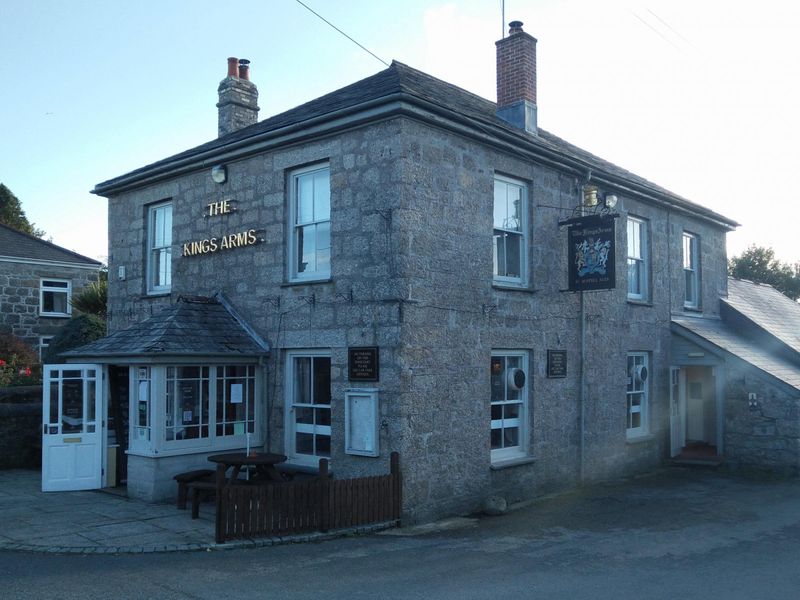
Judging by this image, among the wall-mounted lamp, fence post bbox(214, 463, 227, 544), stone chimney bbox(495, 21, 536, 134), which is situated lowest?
fence post bbox(214, 463, 227, 544)

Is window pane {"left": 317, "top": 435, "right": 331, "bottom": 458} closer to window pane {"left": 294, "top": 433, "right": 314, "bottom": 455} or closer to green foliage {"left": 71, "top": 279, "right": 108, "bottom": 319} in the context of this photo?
window pane {"left": 294, "top": 433, "right": 314, "bottom": 455}

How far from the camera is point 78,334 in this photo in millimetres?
19484

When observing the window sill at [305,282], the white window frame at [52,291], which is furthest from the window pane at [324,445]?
the white window frame at [52,291]

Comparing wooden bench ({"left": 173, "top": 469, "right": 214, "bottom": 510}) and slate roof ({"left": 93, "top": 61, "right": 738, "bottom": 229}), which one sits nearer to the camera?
wooden bench ({"left": 173, "top": 469, "right": 214, "bottom": 510})

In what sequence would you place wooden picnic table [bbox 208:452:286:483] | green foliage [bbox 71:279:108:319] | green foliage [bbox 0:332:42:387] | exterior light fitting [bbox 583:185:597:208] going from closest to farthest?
wooden picnic table [bbox 208:452:286:483] → exterior light fitting [bbox 583:185:597:208] → green foliage [bbox 0:332:42:387] → green foliage [bbox 71:279:108:319]

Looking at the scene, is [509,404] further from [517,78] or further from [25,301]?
[25,301]

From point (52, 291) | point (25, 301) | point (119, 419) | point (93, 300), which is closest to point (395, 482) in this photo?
point (119, 419)

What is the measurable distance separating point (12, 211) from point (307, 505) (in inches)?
1669

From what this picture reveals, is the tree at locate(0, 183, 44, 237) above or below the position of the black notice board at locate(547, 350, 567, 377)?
above

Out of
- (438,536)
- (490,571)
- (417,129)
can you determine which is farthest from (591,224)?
(490,571)

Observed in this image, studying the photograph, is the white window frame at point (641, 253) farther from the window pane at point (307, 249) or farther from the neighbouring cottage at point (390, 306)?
the window pane at point (307, 249)

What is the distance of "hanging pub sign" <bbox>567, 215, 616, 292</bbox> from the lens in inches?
529

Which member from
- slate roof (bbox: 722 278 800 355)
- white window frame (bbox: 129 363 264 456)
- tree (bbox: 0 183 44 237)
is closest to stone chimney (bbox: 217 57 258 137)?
white window frame (bbox: 129 363 264 456)

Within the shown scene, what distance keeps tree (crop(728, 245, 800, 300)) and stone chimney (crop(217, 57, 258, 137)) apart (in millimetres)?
35425
